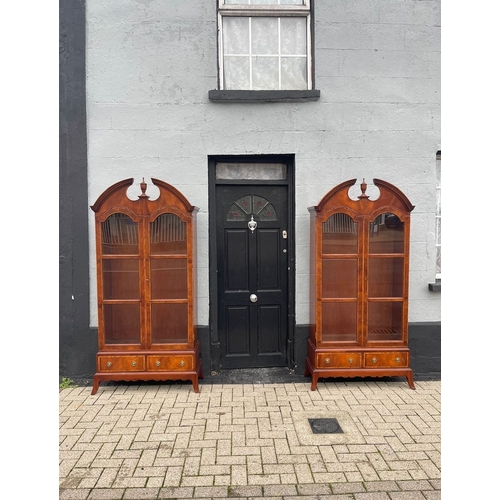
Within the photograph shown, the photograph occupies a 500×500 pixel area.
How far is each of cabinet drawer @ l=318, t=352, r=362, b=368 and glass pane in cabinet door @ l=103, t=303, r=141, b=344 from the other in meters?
2.14

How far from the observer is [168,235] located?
452 cm

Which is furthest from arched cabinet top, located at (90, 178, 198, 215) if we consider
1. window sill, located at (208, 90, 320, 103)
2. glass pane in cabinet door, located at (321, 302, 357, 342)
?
glass pane in cabinet door, located at (321, 302, 357, 342)

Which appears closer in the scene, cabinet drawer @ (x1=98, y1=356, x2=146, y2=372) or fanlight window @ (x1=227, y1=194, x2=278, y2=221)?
cabinet drawer @ (x1=98, y1=356, x2=146, y2=372)

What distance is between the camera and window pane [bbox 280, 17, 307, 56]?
4980 mm

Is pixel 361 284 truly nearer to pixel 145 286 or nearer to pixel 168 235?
pixel 168 235

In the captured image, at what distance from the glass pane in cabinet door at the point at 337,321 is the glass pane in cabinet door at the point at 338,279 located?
119 millimetres

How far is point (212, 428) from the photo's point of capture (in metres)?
3.71

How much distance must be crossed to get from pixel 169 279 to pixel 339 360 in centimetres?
218

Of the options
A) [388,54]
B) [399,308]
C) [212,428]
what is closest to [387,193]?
[399,308]

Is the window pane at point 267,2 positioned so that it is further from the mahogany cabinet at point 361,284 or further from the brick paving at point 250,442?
the brick paving at point 250,442

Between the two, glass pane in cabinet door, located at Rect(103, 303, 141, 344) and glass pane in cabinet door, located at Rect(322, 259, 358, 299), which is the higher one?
glass pane in cabinet door, located at Rect(322, 259, 358, 299)

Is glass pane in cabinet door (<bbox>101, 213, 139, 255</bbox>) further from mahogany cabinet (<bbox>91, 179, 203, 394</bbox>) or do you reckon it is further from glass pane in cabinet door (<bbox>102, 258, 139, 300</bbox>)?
glass pane in cabinet door (<bbox>102, 258, 139, 300</bbox>)

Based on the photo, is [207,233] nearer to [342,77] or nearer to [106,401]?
[106,401]
